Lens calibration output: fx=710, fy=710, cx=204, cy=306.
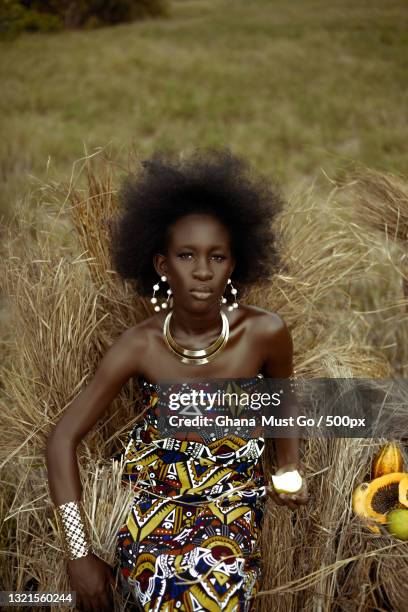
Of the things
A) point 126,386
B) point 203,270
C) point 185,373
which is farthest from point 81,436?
point 203,270

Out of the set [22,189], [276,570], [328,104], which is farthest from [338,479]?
[328,104]

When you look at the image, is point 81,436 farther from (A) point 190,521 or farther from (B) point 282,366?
(B) point 282,366

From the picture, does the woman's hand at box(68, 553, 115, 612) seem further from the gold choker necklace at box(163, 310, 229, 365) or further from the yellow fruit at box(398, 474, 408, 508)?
the yellow fruit at box(398, 474, 408, 508)

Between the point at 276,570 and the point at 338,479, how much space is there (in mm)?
281

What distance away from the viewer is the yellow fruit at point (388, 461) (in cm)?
188

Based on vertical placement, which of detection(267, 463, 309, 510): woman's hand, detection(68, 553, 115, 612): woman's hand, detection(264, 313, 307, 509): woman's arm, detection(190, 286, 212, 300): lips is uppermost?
detection(190, 286, 212, 300): lips

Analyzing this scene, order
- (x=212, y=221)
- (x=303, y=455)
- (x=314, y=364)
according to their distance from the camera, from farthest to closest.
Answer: (x=314, y=364), (x=303, y=455), (x=212, y=221)

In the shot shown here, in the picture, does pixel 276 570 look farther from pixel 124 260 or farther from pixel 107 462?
pixel 124 260

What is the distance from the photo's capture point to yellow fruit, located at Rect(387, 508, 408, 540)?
1726 millimetres

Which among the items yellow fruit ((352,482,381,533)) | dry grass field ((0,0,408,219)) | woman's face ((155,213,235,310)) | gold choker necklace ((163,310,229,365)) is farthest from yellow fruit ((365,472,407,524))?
dry grass field ((0,0,408,219))

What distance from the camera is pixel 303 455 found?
1980mm

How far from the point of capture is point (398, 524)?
1734 millimetres

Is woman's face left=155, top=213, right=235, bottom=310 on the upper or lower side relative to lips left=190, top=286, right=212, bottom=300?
upper

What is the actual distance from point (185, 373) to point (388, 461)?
62 centimetres
